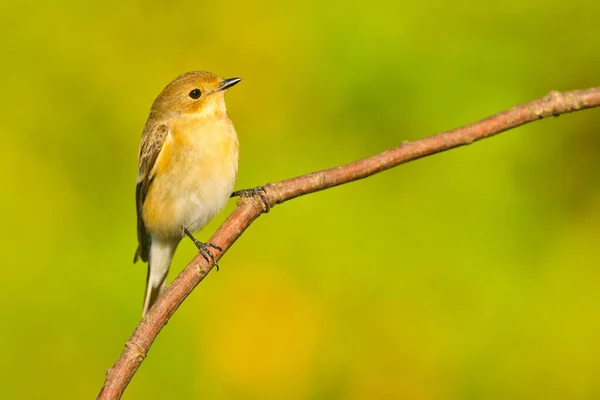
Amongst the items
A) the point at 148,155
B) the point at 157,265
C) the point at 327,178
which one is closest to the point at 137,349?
the point at 327,178

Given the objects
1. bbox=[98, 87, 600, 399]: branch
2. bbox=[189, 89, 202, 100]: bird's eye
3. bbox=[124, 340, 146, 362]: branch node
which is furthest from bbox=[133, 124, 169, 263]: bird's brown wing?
bbox=[124, 340, 146, 362]: branch node

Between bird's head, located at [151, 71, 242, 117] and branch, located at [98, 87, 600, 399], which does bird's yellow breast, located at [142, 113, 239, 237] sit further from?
branch, located at [98, 87, 600, 399]

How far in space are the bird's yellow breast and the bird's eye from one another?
8 cm

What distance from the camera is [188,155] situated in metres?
3.32

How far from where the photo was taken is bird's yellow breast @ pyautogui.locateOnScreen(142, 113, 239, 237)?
3301mm

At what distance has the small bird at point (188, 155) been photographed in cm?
331

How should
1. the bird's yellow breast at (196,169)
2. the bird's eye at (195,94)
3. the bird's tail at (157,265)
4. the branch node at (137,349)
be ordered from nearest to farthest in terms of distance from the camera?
the branch node at (137,349), the bird's yellow breast at (196,169), the bird's eye at (195,94), the bird's tail at (157,265)

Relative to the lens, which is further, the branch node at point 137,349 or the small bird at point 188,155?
the small bird at point 188,155

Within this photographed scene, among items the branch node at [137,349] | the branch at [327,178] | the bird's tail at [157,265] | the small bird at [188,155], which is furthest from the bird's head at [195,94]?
the branch node at [137,349]

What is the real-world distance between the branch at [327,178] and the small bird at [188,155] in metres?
1.04

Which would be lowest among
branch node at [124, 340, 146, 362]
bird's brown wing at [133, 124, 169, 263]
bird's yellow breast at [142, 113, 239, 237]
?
branch node at [124, 340, 146, 362]

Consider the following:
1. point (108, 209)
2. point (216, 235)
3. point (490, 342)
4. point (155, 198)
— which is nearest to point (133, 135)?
point (108, 209)

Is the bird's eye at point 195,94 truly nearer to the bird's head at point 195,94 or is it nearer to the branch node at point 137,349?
the bird's head at point 195,94

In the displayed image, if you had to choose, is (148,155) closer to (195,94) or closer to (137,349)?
(195,94)
